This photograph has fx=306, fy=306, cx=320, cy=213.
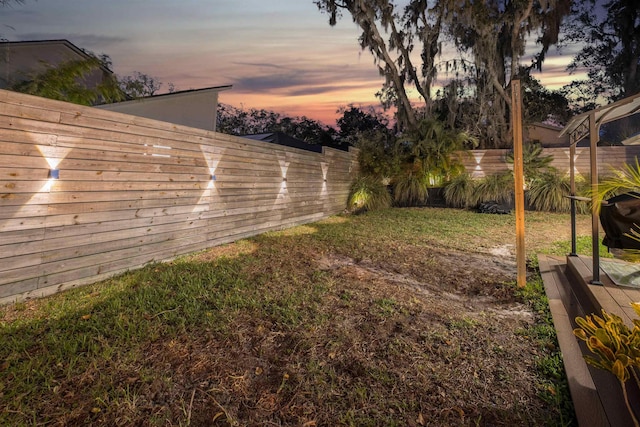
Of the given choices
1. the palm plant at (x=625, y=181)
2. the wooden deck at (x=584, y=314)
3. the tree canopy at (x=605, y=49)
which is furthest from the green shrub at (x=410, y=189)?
the tree canopy at (x=605, y=49)

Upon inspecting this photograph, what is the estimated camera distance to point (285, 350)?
1840mm

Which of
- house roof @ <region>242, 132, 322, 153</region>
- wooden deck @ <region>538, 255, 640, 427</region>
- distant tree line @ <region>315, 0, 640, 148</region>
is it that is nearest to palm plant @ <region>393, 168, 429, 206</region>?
distant tree line @ <region>315, 0, 640, 148</region>

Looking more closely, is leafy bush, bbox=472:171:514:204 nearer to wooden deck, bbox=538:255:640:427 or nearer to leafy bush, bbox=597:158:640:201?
wooden deck, bbox=538:255:640:427

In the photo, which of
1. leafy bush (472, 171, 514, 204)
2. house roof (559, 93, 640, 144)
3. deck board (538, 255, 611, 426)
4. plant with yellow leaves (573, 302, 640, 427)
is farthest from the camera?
leafy bush (472, 171, 514, 204)

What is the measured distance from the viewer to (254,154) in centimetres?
515

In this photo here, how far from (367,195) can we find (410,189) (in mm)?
1578

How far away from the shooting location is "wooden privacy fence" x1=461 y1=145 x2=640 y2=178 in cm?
857

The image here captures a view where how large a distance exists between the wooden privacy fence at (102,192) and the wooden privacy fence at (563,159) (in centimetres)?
779

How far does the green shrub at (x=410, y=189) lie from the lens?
31.1 ft

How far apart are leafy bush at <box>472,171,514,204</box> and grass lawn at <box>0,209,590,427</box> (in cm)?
578

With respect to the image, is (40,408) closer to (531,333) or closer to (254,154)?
(531,333)

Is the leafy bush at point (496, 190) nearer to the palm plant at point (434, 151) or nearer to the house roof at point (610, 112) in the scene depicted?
the palm plant at point (434, 151)

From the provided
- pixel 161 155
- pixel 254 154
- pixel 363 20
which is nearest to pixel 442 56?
pixel 363 20

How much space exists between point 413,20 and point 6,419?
13.6 meters
